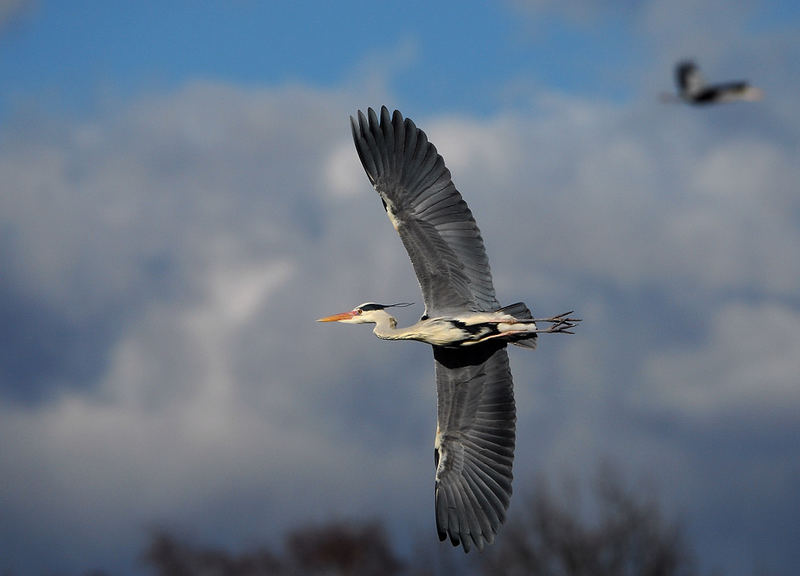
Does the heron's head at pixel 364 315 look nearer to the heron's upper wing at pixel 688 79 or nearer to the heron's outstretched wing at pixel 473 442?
the heron's outstretched wing at pixel 473 442

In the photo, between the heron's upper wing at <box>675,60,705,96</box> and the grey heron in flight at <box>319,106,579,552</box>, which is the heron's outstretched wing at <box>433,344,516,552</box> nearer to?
the grey heron in flight at <box>319,106,579,552</box>

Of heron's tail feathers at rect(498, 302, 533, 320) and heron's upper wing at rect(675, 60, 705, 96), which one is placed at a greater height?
heron's upper wing at rect(675, 60, 705, 96)

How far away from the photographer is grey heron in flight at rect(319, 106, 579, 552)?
42.1 feet

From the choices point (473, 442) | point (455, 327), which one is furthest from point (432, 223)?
point (473, 442)

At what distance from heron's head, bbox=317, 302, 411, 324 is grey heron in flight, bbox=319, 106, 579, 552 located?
0.16 metres

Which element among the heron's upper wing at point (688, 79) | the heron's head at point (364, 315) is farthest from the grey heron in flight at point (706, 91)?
the heron's head at point (364, 315)

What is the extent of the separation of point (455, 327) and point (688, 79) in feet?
12.6

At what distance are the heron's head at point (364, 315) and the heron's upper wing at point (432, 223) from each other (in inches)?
27.0

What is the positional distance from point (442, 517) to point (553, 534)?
16.1 metres

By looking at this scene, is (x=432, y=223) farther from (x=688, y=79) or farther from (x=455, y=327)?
(x=688, y=79)

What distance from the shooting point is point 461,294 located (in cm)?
1295

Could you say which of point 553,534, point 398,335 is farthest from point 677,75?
point 553,534

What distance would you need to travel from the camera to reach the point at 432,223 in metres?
12.9

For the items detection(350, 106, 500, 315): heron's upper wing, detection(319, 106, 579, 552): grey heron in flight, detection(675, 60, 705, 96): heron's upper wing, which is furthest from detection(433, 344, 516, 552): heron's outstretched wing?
detection(675, 60, 705, 96): heron's upper wing
